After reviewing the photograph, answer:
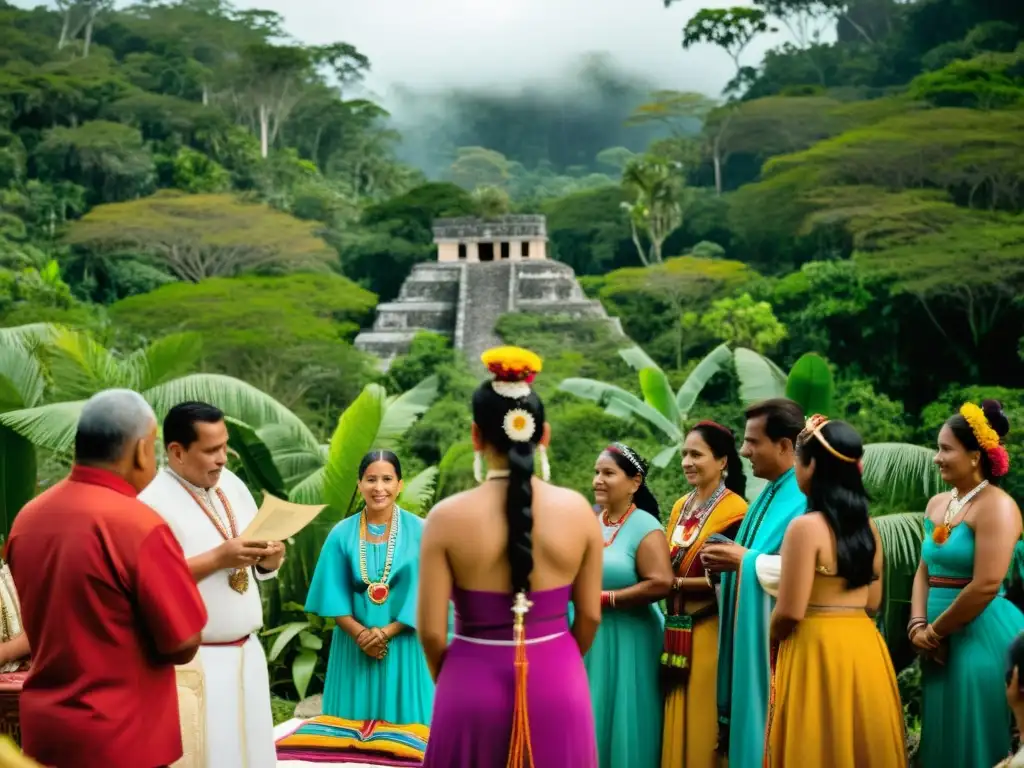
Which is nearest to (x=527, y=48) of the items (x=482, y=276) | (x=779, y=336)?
(x=482, y=276)

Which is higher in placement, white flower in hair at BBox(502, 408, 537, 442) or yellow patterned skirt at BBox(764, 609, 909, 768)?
white flower in hair at BBox(502, 408, 537, 442)

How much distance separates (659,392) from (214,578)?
9125 mm

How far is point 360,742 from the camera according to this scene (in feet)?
16.7

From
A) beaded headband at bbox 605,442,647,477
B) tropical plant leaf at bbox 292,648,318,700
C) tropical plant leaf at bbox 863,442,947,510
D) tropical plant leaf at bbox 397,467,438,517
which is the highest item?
Answer: beaded headband at bbox 605,442,647,477

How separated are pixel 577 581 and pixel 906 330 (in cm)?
2118

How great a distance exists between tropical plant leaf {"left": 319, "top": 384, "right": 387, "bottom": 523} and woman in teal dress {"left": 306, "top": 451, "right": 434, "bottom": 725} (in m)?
2.94

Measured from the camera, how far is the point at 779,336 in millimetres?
22766

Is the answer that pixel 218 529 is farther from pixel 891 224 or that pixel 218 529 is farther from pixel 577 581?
pixel 891 224

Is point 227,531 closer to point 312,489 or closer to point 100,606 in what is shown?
point 100,606

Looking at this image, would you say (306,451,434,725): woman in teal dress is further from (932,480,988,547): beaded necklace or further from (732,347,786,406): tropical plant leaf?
(732,347,786,406): tropical plant leaf

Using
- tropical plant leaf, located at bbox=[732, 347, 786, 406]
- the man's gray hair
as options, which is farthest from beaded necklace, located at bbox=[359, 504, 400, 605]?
tropical plant leaf, located at bbox=[732, 347, 786, 406]

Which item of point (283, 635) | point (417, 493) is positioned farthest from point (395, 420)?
point (283, 635)

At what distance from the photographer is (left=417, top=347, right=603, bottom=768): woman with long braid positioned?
9.42 ft

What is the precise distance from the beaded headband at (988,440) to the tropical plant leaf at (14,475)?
5.97 meters
